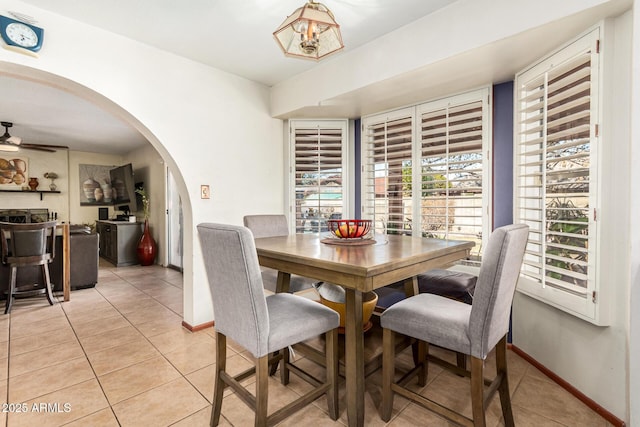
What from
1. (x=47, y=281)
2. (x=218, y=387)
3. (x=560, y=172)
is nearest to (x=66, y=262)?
(x=47, y=281)

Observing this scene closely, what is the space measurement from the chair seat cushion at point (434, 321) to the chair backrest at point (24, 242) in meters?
3.97

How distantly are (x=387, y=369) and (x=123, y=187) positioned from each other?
6.65 m

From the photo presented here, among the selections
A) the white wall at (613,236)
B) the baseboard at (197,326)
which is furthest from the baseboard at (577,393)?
A: the baseboard at (197,326)

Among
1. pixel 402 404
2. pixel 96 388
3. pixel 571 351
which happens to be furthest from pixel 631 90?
pixel 96 388

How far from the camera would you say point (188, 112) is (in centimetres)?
288

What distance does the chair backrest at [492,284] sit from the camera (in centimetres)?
129

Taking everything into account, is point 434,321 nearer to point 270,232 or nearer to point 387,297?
point 270,232

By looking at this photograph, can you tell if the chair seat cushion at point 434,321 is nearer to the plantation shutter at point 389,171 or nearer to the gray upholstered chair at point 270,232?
the gray upholstered chair at point 270,232

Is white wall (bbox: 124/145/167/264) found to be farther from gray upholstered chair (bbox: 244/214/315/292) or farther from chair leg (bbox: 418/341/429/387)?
chair leg (bbox: 418/341/429/387)

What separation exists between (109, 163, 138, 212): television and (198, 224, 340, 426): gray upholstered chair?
5.64 metres

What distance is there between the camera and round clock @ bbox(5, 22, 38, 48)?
1964 mm

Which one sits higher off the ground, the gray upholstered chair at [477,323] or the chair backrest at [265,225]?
the chair backrest at [265,225]

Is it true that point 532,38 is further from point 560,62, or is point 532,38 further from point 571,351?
point 571,351

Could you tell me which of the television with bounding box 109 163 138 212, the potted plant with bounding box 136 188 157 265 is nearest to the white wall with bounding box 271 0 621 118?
the potted plant with bounding box 136 188 157 265
